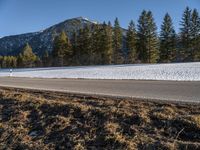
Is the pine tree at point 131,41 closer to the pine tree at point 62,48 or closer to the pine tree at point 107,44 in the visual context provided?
the pine tree at point 107,44

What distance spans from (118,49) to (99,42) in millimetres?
5051

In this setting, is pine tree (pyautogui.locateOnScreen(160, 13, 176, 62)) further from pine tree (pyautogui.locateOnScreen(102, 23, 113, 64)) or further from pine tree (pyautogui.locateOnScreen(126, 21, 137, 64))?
pine tree (pyautogui.locateOnScreen(102, 23, 113, 64))

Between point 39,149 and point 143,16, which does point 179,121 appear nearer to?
point 39,149

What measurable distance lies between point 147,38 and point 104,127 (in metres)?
57.0

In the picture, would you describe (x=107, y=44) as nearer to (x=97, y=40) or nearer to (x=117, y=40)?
(x=97, y=40)

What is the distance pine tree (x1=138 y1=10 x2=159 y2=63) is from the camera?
204 ft

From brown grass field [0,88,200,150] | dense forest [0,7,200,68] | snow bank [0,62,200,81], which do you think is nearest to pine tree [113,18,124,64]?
dense forest [0,7,200,68]

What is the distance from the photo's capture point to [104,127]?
6832 millimetres

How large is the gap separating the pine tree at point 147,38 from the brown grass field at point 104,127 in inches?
2116

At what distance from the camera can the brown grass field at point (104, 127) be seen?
6090mm

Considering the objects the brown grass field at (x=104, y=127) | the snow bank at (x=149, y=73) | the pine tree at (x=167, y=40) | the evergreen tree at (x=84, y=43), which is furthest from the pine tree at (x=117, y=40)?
the brown grass field at (x=104, y=127)

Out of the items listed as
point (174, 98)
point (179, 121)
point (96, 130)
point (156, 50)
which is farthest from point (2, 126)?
point (156, 50)

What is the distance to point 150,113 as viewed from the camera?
24.6ft

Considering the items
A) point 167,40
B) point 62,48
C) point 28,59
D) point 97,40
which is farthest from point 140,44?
point 28,59
